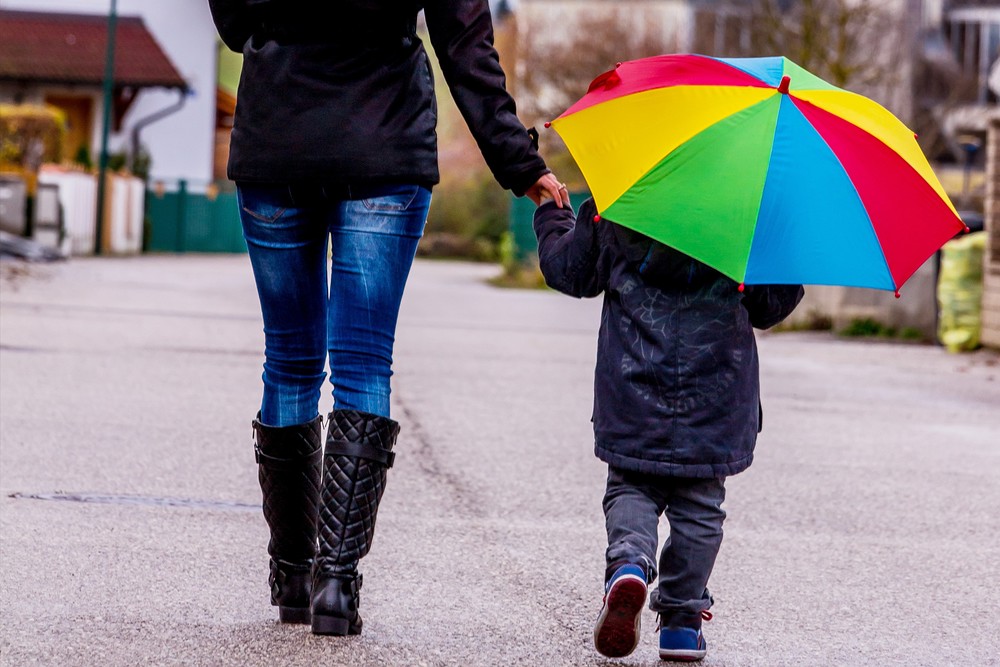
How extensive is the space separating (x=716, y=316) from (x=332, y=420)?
894 mm

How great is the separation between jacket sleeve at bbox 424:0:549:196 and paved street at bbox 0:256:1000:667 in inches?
43.3

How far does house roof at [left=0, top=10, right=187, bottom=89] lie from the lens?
33031mm

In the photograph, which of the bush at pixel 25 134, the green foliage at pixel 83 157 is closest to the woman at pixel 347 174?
the bush at pixel 25 134

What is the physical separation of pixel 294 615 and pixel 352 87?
1197mm

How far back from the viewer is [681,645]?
12.4ft

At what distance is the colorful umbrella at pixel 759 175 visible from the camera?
144 inches

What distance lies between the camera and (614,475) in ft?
12.6

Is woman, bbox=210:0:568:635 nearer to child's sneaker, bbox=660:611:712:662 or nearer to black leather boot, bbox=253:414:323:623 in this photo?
black leather boot, bbox=253:414:323:623

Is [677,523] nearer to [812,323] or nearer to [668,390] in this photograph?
[668,390]

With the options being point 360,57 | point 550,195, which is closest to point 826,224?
point 550,195

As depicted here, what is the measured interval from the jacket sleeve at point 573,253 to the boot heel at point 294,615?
3.05 feet

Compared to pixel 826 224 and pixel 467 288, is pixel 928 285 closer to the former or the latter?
pixel 467 288

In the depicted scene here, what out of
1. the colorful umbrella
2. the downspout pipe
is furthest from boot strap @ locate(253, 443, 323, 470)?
the downspout pipe

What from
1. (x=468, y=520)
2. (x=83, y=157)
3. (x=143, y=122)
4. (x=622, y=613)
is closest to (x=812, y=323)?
(x=468, y=520)
